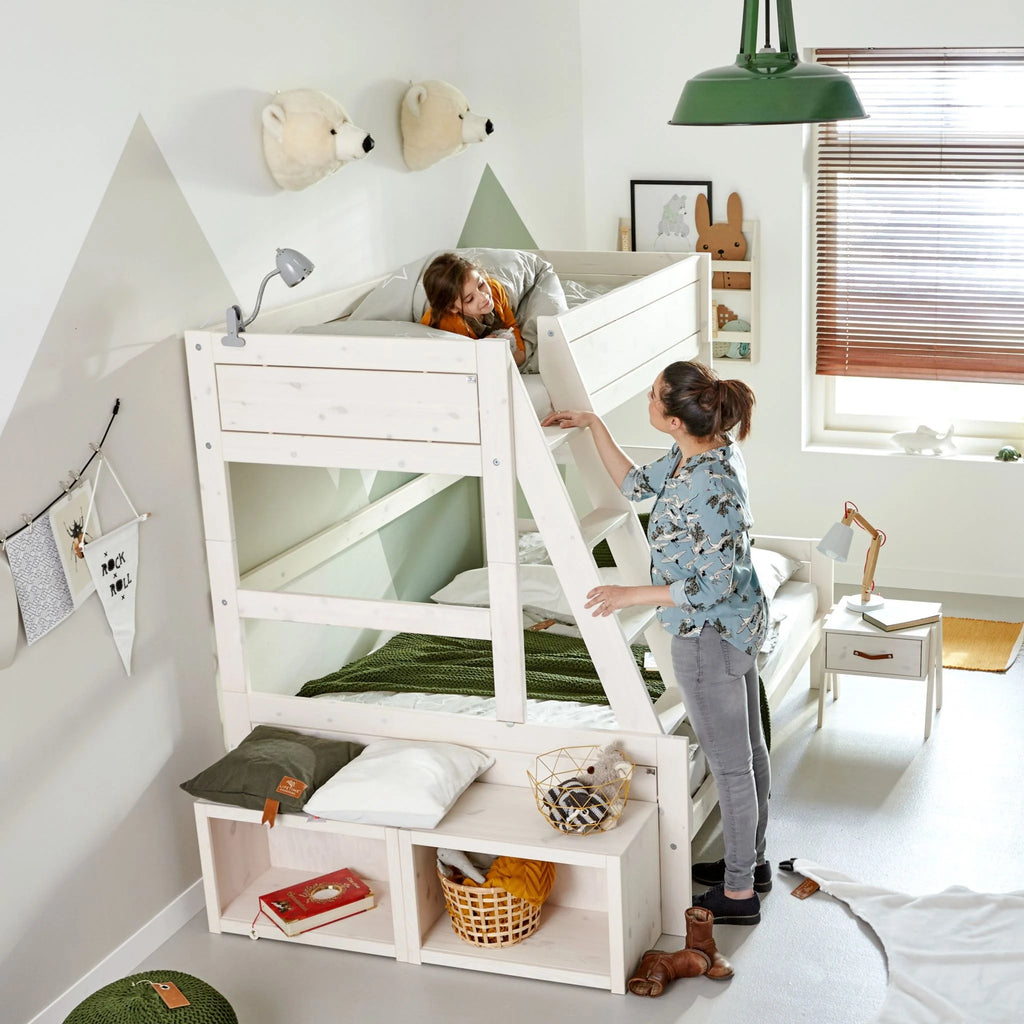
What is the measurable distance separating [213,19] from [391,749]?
1724mm

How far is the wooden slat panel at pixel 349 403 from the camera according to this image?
9.47 ft

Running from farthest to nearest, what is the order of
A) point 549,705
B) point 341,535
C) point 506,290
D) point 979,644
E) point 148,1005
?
point 979,644
point 341,535
point 506,290
point 549,705
point 148,1005

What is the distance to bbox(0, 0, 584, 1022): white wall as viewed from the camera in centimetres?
270

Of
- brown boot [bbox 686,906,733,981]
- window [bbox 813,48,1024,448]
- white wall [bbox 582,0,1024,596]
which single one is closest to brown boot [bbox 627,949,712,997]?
brown boot [bbox 686,906,733,981]

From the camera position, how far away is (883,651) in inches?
156

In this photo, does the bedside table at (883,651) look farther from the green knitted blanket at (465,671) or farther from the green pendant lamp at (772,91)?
the green pendant lamp at (772,91)

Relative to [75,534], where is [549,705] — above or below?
below

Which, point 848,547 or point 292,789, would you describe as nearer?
point 292,789

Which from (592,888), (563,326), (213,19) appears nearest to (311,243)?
(213,19)

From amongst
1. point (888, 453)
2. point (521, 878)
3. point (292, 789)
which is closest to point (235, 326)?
point (292, 789)

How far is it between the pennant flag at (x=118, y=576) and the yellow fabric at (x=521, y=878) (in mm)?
927

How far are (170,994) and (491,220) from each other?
2.93m

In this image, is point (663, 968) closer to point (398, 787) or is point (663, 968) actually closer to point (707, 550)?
point (398, 787)

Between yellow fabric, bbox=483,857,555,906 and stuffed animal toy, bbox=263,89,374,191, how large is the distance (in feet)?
5.51
